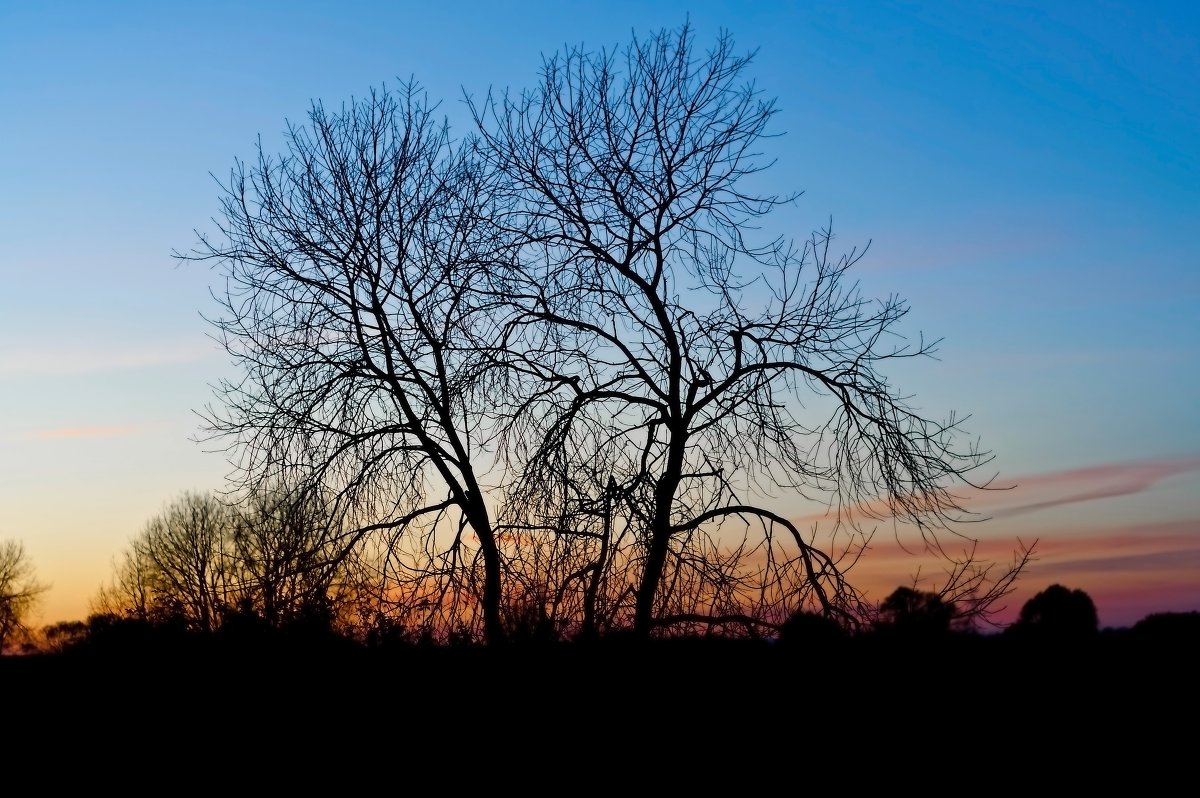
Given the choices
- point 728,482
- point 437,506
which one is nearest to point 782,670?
point 728,482

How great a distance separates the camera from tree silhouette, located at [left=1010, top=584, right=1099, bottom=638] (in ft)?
31.1

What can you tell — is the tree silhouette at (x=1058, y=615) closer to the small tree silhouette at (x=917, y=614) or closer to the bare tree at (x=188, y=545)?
the small tree silhouette at (x=917, y=614)

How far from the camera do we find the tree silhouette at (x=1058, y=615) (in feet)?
31.1

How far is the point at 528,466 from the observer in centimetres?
1191

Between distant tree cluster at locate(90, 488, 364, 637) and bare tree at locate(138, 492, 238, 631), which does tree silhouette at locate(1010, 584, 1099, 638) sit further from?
bare tree at locate(138, 492, 238, 631)

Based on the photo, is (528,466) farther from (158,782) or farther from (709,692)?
(158,782)

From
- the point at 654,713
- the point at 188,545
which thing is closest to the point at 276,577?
the point at 654,713

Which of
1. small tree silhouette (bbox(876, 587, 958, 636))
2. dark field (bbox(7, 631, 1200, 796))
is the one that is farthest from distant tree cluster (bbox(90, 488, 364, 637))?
small tree silhouette (bbox(876, 587, 958, 636))

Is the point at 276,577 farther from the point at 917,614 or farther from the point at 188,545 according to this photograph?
the point at 188,545

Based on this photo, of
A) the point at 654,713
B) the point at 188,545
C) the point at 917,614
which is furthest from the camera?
the point at 188,545

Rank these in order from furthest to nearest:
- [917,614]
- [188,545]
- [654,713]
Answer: [188,545]
[917,614]
[654,713]

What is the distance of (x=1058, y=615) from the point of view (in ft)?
33.1

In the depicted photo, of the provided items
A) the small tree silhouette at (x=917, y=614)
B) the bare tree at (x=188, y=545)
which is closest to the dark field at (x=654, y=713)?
the small tree silhouette at (x=917, y=614)

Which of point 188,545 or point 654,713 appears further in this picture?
point 188,545
